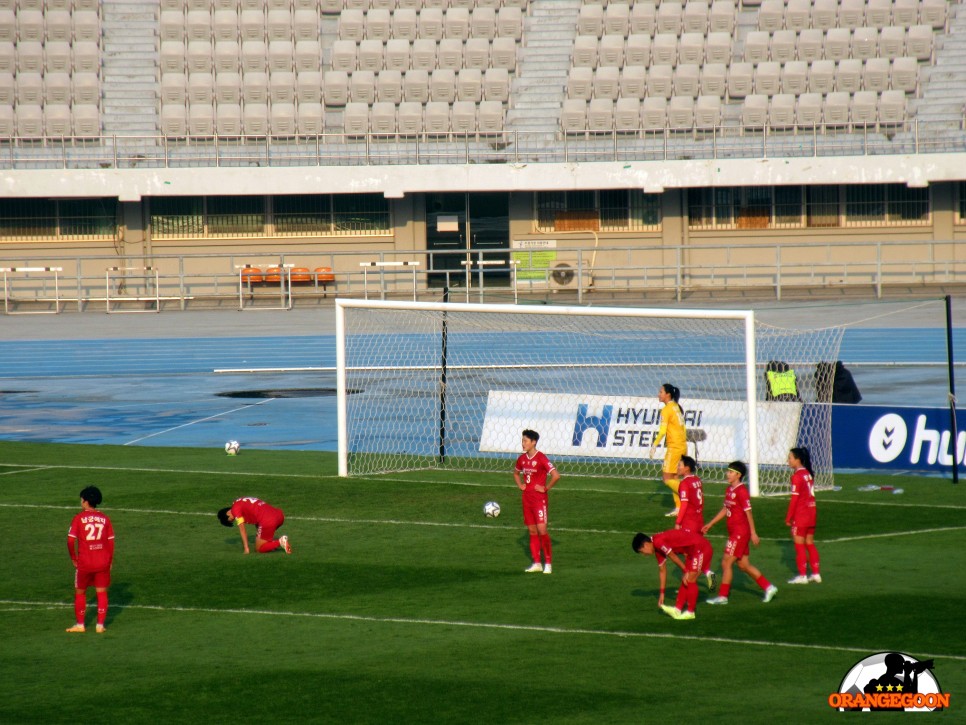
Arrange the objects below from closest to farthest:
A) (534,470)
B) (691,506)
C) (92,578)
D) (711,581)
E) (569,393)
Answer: (92,578), (691,506), (711,581), (534,470), (569,393)

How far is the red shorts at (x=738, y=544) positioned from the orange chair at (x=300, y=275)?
26.7 m

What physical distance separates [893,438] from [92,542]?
33.1 ft

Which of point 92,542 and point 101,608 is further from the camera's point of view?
point 101,608

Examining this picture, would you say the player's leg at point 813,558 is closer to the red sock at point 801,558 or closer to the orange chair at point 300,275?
the red sock at point 801,558

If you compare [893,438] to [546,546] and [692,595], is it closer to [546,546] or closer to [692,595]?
[546,546]

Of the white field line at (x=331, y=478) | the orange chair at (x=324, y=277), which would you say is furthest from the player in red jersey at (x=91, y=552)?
the orange chair at (x=324, y=277)

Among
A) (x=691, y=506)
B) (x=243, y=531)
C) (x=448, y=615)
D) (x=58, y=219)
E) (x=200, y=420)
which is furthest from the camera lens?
(x=58, y=219)

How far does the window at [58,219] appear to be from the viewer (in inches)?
1447

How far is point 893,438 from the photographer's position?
50.3 feet

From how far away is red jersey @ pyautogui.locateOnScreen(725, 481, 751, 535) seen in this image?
962 cm

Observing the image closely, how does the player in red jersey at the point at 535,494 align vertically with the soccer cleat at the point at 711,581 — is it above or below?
above

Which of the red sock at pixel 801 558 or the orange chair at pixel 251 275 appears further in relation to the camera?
the orange chair at pixel 251 275

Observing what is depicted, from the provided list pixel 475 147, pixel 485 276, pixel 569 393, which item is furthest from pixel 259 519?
pixel 475 147

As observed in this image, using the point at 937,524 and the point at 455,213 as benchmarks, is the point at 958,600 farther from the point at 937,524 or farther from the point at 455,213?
the point at 455,213
